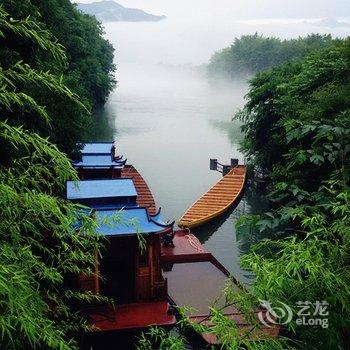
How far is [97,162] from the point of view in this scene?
16.2 metres

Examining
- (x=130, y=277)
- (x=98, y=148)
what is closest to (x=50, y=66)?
(x=130, y=277)

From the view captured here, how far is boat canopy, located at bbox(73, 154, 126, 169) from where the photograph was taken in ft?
51.0

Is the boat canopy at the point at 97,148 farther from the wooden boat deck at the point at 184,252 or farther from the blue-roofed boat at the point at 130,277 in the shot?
the blue-roofed boat at the point at 130,277

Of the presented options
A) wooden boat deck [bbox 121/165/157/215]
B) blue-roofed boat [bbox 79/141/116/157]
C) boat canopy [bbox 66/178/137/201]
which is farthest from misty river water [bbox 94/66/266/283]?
blue-roofed boat [bbox 79/141/116/157]

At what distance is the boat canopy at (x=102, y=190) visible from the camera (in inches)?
428

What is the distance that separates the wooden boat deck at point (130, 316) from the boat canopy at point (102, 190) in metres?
3.02

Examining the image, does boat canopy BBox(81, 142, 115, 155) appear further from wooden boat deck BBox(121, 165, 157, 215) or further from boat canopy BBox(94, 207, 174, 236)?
boat canopy BBox(94, 207, 174, 236)

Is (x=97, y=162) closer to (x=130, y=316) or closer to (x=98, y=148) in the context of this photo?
Answer: (x=98, y=148)

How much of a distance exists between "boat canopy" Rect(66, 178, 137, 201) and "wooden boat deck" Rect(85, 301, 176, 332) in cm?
302

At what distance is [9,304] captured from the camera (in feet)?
9.95

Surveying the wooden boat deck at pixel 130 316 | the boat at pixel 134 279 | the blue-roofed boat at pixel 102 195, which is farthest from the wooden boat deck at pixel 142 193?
the wooden boat deck at pixel 130 316

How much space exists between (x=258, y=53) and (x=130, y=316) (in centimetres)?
6730

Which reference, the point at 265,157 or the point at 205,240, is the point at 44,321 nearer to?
the point at 205,240

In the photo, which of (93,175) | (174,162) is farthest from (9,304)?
(174,162)
